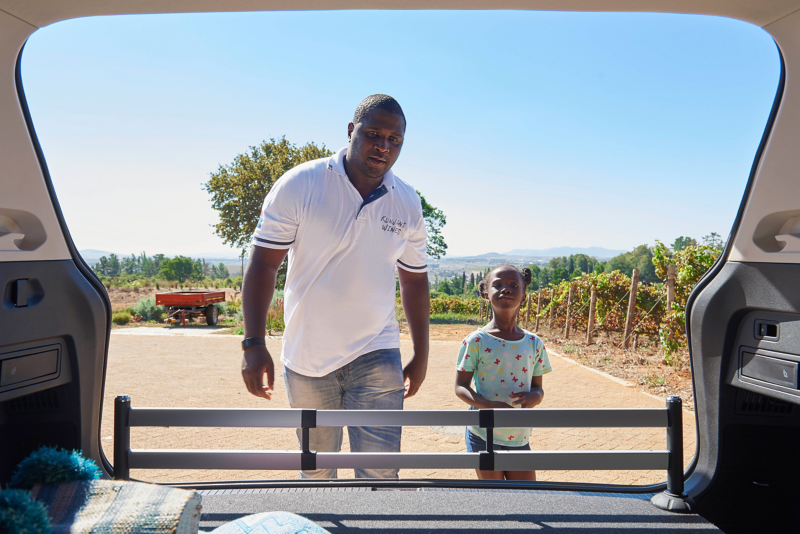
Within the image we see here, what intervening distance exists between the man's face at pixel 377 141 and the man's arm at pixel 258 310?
465 millimetres

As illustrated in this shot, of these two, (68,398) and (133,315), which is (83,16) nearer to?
(68,398)

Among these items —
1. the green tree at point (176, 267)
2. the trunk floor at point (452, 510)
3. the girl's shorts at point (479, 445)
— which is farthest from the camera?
the green tree at point (176, 267)

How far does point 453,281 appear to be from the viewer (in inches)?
2078

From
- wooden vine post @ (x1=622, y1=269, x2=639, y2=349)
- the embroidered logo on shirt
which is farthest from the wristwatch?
wooden vine post @ (x1=622, y1=269, x2=639, y2=349)

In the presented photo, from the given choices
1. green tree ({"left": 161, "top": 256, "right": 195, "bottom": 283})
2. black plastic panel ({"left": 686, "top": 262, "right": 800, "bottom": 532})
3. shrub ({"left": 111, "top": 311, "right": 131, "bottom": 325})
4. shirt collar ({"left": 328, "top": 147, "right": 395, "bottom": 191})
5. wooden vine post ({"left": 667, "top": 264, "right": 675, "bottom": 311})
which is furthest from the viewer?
green tree ({"left": 161, "top": 256, "right": 195, "bottom": 283})

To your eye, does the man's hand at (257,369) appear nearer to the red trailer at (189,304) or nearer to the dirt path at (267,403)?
the dirt path at (267,403)

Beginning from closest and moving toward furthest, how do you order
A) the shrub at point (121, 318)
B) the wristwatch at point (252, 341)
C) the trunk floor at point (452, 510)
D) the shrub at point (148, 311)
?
1. the trunk floor at point (452, 510)
2. the wristwatch at point (252, 341)
3. the shrub at point (121, 318)
4. the shrub at point (148, 311)

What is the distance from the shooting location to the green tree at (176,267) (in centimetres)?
4272

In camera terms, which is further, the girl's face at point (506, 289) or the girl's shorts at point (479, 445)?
the girl's face at point (506, 289)

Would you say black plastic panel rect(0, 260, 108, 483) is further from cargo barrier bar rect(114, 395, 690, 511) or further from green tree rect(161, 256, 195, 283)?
green tree rect(161, 256, 195, 283)

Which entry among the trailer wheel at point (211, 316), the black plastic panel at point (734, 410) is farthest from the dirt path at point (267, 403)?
the trailer wheel at point (211, 316)

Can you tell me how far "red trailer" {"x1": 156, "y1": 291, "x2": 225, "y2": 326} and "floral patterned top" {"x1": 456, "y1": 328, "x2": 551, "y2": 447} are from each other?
14785 mm

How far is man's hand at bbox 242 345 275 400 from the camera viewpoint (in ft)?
6.47

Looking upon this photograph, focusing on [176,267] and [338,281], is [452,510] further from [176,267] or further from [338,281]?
[176,267]
